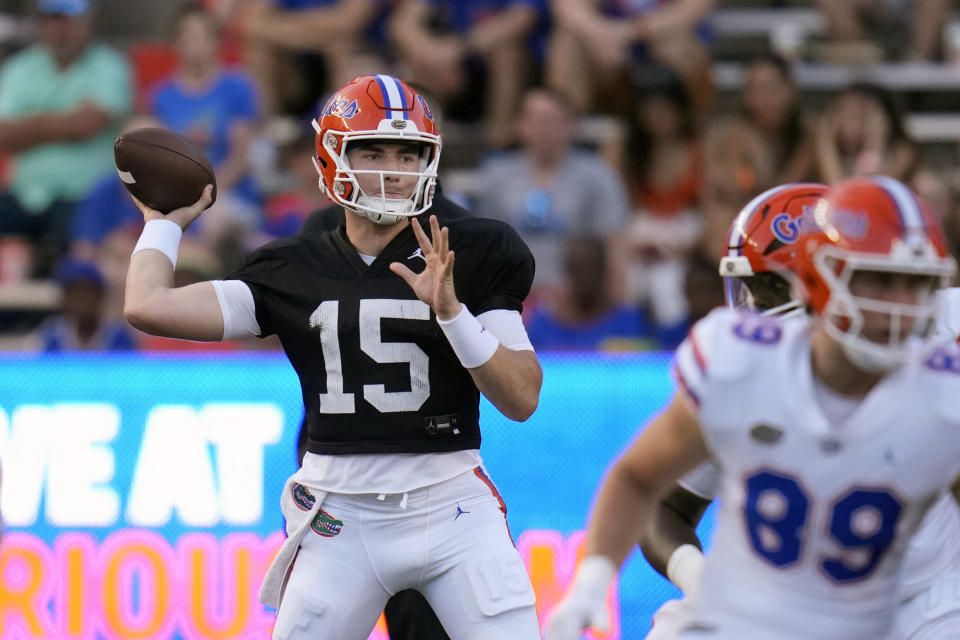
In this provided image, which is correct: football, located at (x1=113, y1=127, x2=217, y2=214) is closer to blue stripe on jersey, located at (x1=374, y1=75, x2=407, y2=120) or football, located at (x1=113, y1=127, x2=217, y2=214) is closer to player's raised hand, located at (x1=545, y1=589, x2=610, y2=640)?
blue stripe on jersey, located at (x1=374, y1=75, x2=407, y2=120)

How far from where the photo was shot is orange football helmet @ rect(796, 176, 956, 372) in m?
2.47

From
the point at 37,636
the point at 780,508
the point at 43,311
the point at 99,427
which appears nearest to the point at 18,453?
the point at 99,427

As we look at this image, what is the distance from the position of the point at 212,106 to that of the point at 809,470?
6.06 meters

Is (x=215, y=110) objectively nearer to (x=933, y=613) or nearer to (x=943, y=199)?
(x=943, y=199)

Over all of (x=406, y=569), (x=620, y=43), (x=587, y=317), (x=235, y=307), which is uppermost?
(x=620, y=43)

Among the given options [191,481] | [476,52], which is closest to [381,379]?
[191,481]

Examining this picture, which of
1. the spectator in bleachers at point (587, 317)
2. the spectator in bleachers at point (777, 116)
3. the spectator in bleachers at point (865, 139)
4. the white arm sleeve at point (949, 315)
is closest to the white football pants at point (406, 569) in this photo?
the white arm sleeve at point (949, 315)

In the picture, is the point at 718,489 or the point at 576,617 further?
the point at 718,489

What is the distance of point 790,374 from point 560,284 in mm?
4414

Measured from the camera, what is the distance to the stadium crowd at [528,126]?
7066 mm

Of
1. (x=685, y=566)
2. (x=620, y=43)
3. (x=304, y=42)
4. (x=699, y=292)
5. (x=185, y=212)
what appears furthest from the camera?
(x=304, y=42)

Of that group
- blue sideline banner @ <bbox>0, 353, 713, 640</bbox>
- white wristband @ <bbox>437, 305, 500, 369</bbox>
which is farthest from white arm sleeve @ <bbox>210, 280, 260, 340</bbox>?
blue sideline banner @ <bbox>0, 353, 713, 640</bbox>

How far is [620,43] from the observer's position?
7.98 m

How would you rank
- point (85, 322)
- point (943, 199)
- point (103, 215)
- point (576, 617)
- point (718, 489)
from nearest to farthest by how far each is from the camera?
point (576, 617) < point (718, 489) < point (85, 322) < point (943, 199) < point (103, 215)
